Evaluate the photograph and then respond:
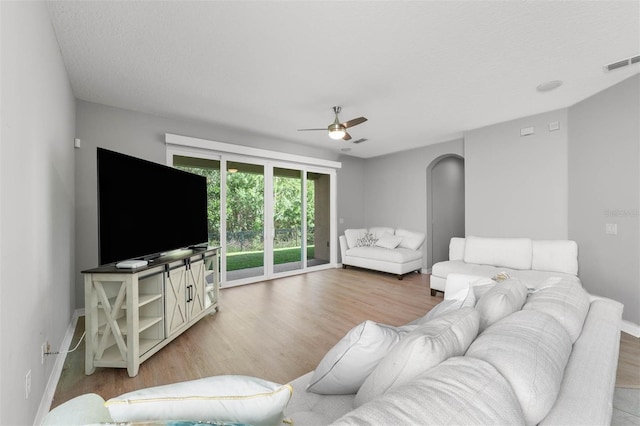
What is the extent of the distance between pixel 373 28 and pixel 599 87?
2962 mm

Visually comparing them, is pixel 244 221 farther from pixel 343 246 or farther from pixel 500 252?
pixel 500 252

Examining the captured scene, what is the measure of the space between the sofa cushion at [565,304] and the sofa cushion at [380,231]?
4.60m

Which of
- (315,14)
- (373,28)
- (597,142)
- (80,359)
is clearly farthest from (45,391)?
(597,142)

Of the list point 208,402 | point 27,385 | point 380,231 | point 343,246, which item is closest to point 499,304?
point 208,402

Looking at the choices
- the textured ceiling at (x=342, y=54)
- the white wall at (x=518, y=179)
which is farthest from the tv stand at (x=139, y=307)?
the white wall at (x=518, y=179)

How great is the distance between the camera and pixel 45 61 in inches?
74.5

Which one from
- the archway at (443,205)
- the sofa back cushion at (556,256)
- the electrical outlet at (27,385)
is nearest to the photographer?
the electrical outlet at (27,385)

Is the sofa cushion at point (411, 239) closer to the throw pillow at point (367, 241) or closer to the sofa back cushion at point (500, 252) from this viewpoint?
the throw pillow at point (367, 241)

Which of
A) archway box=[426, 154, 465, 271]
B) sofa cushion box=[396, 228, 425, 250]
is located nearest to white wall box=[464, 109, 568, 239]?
sofa cushion box=[396, 228, 425, 250]

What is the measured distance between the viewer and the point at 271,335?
9.02ft

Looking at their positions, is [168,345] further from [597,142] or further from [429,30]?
[597,142]

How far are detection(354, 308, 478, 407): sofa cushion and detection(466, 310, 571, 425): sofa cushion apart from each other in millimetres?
68

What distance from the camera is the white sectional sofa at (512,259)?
3299mm

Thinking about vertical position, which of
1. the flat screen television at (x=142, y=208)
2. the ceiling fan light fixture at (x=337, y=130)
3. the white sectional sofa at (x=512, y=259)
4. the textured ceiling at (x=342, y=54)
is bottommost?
the white sectional sofa at (x=512, y=259)
